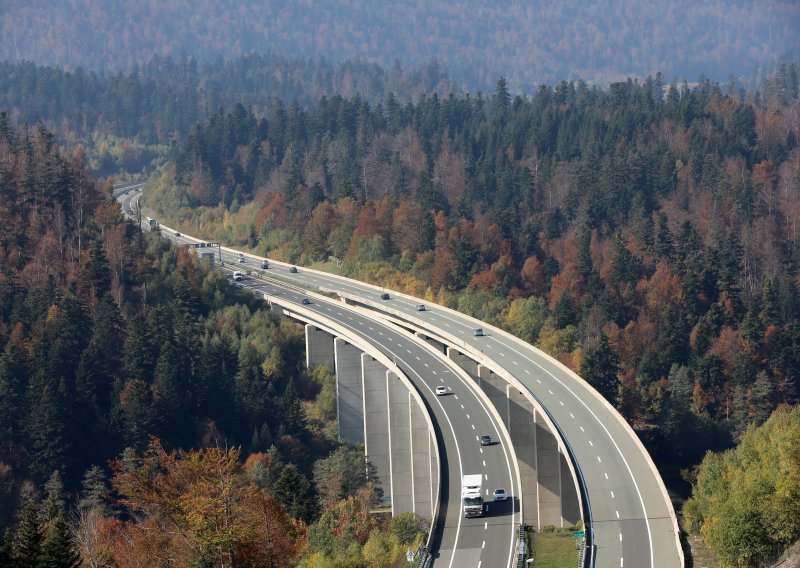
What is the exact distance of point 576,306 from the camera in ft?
332

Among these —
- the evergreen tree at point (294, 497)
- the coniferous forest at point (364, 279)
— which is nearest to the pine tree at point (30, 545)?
the coniferous forest at point (364, 279)

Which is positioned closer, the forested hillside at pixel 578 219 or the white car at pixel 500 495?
the white car at pixel 500 495

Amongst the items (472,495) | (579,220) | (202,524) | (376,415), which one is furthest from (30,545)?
(579,220)

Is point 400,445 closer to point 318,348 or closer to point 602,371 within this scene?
point 602,371

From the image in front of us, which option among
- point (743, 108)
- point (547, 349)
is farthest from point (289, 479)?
point (743, 108)

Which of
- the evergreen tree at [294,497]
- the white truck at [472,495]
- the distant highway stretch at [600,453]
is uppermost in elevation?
the distant highway stretch at [600,453]

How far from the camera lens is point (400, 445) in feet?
237

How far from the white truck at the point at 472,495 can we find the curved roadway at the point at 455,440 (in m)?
0.32

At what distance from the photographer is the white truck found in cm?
5056

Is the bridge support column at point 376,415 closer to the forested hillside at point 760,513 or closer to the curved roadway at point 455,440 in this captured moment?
the curved roadway at point 455,440

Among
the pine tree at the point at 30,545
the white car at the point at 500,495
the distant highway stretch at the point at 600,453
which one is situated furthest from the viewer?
the white car at the point at 500,495

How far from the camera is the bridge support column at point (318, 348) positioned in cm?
9206

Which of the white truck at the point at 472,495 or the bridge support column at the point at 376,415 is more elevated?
the white truck at the point at 472,495

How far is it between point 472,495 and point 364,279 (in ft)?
201
